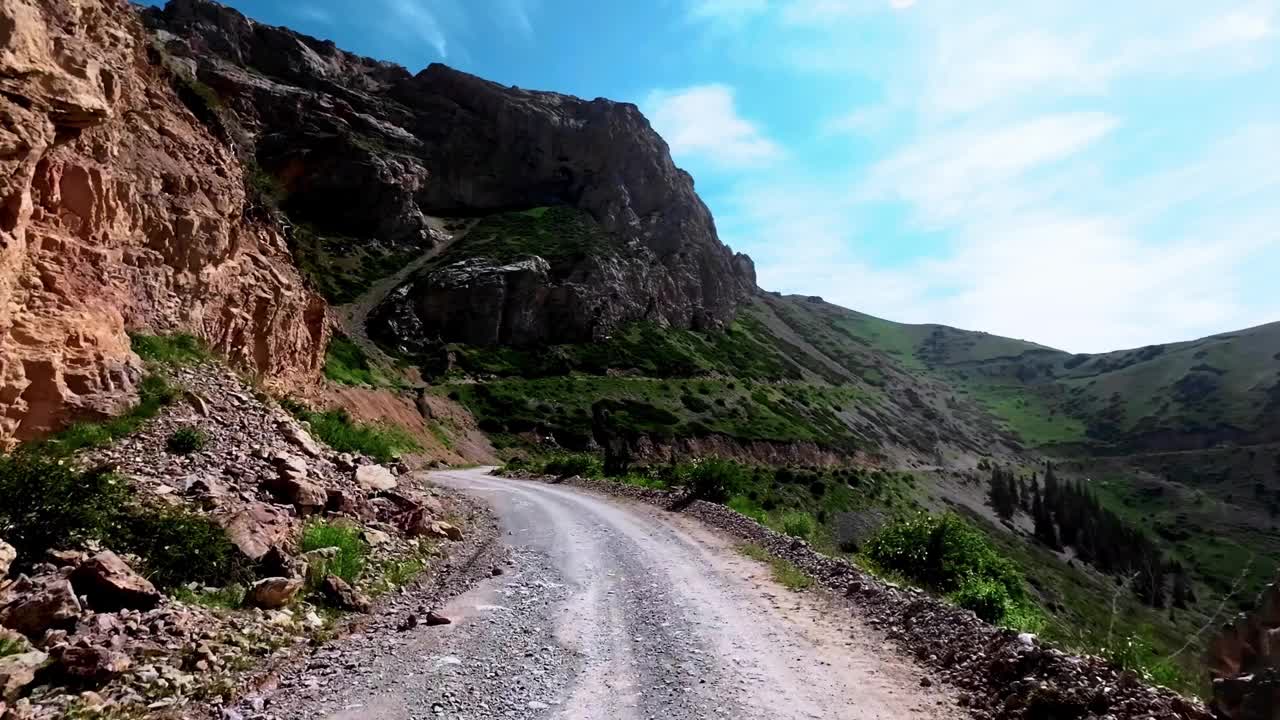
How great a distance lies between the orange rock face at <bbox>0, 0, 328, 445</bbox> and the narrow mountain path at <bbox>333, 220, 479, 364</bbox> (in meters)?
62.2

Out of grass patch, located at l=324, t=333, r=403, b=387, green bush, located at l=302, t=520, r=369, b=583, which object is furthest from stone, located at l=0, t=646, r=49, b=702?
grass patch, located at l=324, t=333, r=403, b=387

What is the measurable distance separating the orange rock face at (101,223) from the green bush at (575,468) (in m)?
19.3

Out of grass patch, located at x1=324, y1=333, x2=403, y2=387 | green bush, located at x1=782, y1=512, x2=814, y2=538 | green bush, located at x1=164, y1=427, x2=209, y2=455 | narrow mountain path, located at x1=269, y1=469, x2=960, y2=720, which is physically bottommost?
green bush, located at x1=782, y1=512, x2=814, y2=538

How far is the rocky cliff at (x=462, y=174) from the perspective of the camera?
336ft

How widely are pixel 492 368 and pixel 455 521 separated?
71010mm

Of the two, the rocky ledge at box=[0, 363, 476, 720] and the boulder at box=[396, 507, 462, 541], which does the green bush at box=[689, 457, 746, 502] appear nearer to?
the rocky ledge at box=[0, 363, 476, 720]

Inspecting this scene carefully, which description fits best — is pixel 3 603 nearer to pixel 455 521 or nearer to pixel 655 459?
pixel 455 521

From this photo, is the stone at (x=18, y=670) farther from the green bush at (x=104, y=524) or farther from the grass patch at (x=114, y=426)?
the grass patch at (x=114, y=426)

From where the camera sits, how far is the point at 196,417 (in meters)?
12.0

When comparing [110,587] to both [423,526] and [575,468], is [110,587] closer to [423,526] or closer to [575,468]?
[423,526]

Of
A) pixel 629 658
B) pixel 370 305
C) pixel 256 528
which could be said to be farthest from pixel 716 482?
pixel 370 305

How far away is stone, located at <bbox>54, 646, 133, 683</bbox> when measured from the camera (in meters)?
5.74

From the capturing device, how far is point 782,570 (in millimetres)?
13625

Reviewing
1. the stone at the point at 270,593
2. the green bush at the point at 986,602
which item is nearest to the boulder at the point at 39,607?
the stone at the point at 270,593
